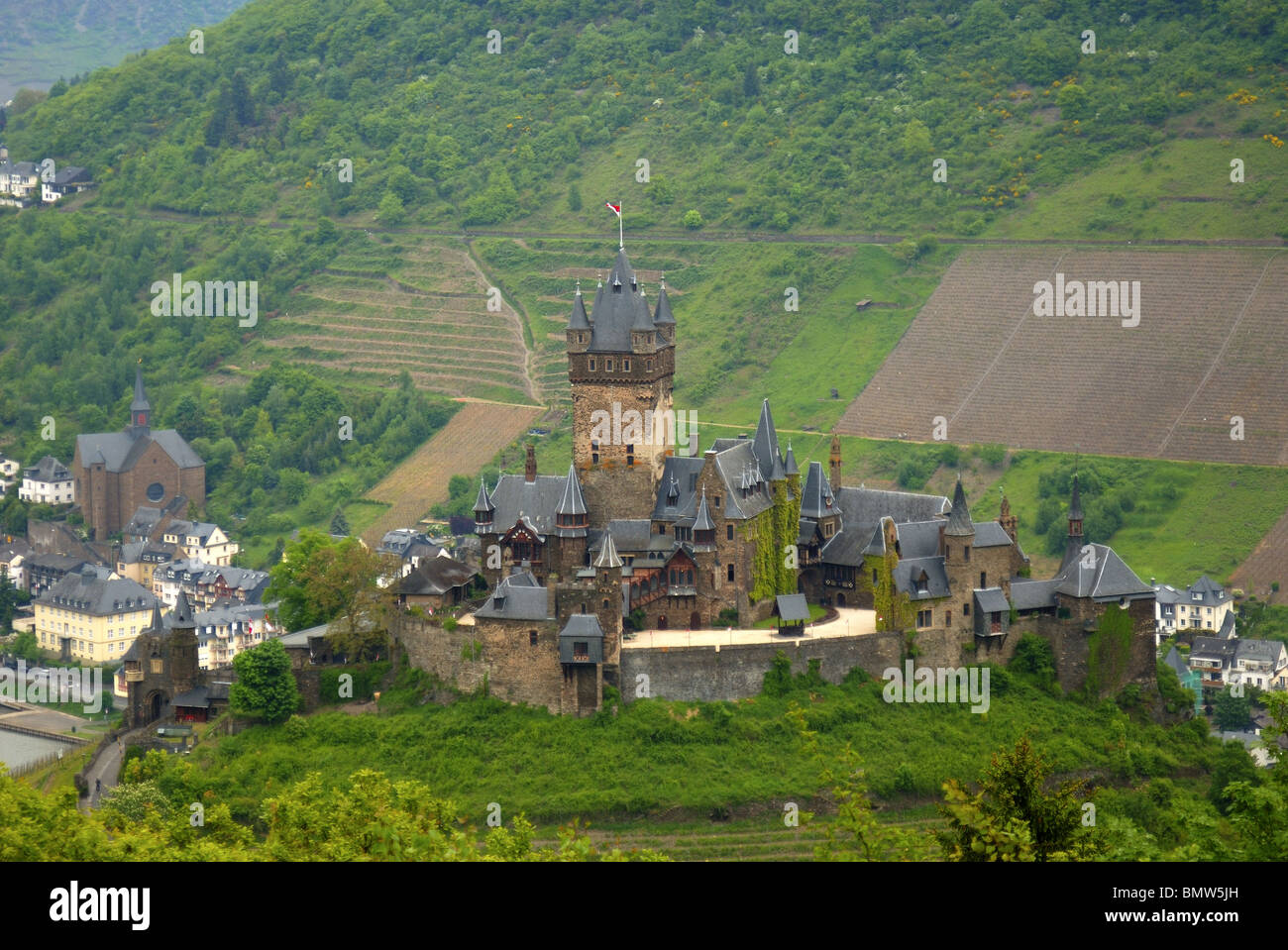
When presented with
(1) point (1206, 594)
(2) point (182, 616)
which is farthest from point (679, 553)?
(1) point (1206, 594)

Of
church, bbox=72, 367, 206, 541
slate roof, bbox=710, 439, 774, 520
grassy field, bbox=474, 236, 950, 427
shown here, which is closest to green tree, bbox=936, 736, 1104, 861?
slate roof, bbox=710, 439, 774, 520

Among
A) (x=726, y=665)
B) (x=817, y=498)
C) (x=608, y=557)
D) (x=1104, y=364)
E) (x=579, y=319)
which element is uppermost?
(x=1104, y=364)

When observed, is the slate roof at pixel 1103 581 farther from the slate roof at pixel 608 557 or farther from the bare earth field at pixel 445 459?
the bare earth field at pixel 445 459

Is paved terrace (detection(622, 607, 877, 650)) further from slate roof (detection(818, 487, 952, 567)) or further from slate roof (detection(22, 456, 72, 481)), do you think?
slate roof (detection(22, 456, 72, 481))

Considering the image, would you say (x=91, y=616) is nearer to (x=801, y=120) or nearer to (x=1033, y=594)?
(x=1033, y=594)

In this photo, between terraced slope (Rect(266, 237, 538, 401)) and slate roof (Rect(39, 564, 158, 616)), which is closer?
slate roof (Rect(39, 564, 158, 616))

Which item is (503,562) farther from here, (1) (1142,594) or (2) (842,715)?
(1) (1142,594)

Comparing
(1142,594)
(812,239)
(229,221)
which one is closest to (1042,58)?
(812,239)
